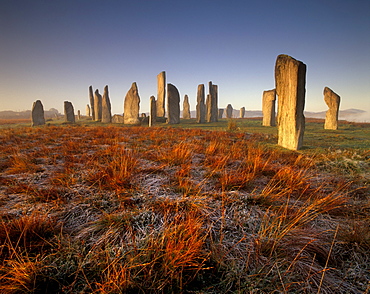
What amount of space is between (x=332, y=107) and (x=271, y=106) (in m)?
4.19

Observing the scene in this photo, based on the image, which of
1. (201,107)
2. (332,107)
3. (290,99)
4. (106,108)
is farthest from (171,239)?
(106,108)

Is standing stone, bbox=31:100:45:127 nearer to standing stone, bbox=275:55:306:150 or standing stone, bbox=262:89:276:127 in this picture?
standing stone, bbox=275:55:306:150

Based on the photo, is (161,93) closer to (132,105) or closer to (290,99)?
(132,105)

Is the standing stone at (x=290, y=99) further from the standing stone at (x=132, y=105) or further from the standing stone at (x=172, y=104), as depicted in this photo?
the standing stone at (x=132, y=105)

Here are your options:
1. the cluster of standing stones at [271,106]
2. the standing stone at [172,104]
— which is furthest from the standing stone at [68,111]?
the standing stone at [172,104]

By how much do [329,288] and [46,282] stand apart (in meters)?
1.89

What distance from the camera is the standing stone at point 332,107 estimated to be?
12.0 m

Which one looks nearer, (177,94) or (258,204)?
(258,204)

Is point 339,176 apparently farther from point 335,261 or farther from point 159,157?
point 159,157

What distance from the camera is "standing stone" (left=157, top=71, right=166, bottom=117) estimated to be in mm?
20413

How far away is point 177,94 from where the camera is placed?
59.8 ft

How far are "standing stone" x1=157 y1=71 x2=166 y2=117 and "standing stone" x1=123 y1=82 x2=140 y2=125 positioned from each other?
4008 mm

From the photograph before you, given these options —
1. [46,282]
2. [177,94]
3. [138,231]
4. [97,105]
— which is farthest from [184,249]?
[97,105]

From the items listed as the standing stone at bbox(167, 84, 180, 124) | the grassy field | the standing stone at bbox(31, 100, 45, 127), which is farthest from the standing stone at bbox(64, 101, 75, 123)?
the grassy field
